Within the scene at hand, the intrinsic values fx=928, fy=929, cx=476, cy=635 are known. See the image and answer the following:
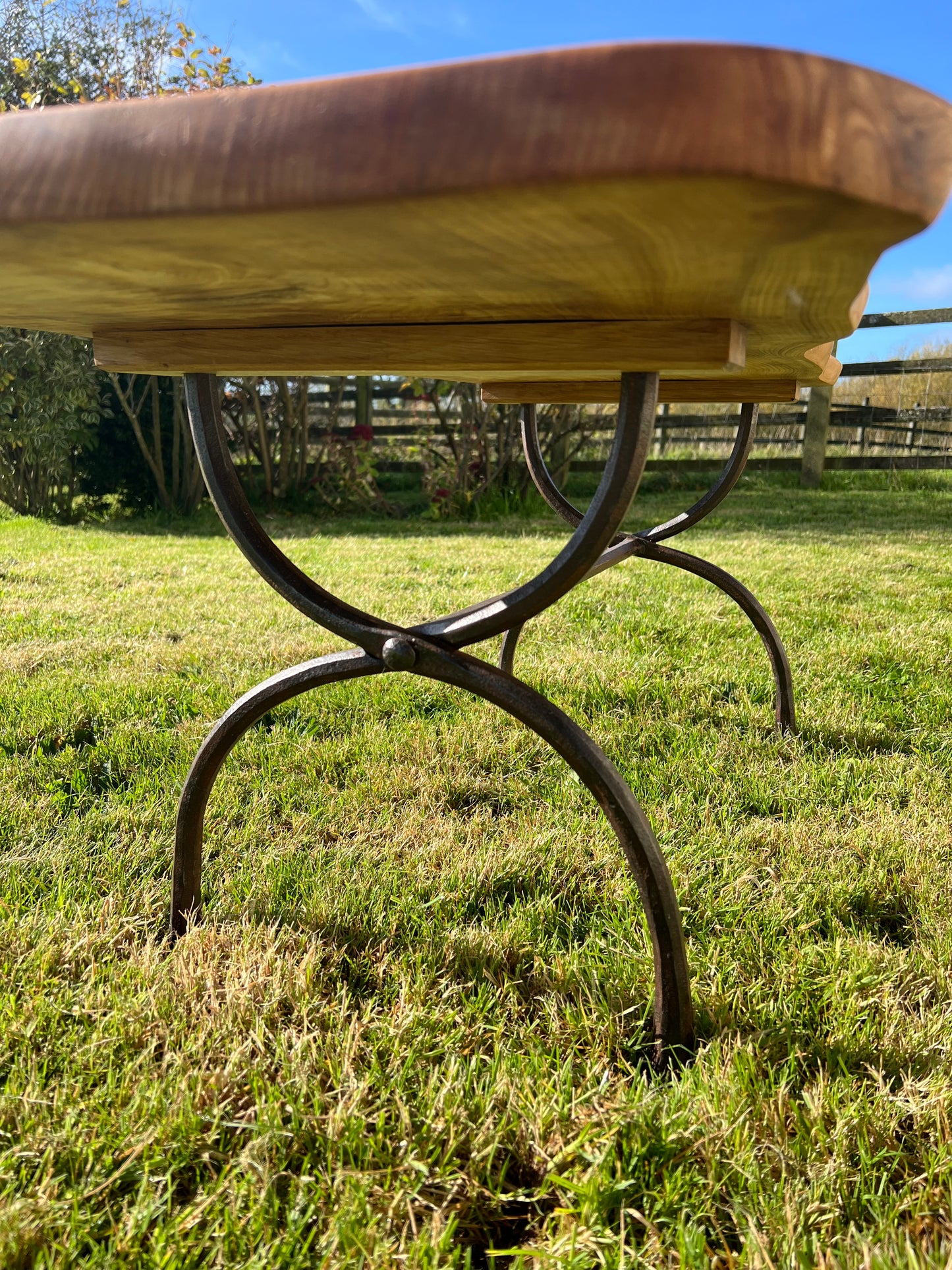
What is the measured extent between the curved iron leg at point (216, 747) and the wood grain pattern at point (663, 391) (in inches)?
31.1

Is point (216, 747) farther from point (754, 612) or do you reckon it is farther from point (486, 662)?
point (754, 612)

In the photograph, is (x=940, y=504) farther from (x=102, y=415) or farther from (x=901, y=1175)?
(x=901, y=1175)

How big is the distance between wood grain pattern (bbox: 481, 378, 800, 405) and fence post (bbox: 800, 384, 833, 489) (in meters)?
7.58

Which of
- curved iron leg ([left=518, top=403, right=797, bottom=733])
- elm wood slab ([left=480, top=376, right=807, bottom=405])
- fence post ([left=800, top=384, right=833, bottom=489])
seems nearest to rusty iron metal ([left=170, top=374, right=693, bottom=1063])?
elm wood slab ([left=480, top=376, right=807, bottom=405])

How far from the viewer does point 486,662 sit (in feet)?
3.52

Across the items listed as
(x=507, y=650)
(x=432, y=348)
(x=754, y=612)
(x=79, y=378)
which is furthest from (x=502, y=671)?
(x=79, y=378)

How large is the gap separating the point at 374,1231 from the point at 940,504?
7855mm

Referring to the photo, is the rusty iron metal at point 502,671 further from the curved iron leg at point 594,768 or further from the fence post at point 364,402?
the fence post at point 364,402

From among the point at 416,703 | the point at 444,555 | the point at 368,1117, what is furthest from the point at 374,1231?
the point at 444,555

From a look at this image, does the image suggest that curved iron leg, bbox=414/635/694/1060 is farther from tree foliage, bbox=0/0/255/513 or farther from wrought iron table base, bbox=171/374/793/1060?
tree foliage, bbox=0/0/255/513

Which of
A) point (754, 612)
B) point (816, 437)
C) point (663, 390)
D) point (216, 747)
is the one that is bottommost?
point (216, 747)

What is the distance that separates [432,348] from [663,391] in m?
1.06

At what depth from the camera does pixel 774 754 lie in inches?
75.0

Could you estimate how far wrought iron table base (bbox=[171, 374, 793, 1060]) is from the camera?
931 millimetres
